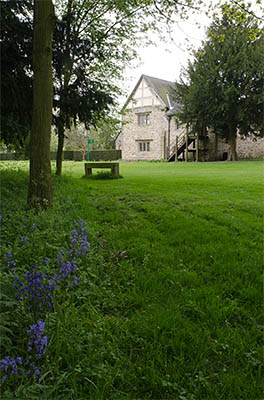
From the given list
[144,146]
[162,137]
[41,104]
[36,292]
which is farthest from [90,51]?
[144,146]

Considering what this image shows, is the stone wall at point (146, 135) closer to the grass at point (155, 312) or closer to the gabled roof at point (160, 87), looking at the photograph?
the gabled roof at point (160, 87)

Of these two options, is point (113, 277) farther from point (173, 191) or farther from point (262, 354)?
point (173, 191)

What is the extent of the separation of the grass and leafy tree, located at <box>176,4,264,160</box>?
1840cm

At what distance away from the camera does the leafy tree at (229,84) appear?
19766mm

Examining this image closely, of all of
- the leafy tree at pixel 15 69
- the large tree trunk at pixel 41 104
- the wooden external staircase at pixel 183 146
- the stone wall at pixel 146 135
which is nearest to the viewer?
the large tree trunk at pixel 41 104

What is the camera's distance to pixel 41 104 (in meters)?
4.72

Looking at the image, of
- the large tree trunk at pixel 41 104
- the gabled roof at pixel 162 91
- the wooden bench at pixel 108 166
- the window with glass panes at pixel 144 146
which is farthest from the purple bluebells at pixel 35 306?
the window with glass panes at pixel 144 146

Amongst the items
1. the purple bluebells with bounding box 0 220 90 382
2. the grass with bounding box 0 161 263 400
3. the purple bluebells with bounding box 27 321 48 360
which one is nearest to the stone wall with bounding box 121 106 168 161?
the grass with bounding box 0 161 263 400

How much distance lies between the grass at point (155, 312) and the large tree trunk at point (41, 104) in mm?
418

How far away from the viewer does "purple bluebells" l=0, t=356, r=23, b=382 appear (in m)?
1.47

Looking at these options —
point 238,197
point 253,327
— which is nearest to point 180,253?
point 253,327

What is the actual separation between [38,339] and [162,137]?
28265mm

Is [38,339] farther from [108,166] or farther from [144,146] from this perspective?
[144,146]

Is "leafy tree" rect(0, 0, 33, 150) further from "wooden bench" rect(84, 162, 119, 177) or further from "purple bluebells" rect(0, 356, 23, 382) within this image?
"purple bluebells" rect(0, 356, 23, 382)
